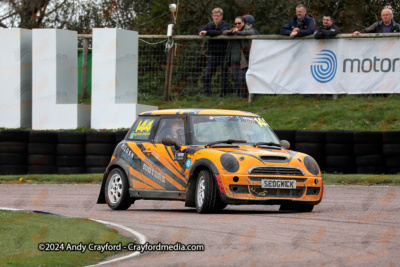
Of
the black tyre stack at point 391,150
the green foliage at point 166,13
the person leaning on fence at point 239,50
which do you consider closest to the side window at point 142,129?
the black tyre stack at point 391,150

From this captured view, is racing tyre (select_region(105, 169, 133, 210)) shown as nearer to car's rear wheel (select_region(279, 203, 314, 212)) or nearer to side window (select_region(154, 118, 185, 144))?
side window (select_region(154, 118, 185, 144))

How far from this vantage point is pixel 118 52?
23328 mm

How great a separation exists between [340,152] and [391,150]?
1057mm

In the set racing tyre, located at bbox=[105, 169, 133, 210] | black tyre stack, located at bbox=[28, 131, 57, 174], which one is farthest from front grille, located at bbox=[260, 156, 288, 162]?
black tyre stack, located at bbox=[28, 131, 57, 174]

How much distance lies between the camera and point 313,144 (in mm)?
17797

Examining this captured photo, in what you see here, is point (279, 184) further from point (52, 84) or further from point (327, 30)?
point (52, 84)

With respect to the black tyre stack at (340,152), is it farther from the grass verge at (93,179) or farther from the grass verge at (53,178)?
the grass verge at (53,178)

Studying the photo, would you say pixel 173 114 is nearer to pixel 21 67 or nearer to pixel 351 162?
pixel 351 162

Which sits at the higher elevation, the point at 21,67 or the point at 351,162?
the point at 21,67

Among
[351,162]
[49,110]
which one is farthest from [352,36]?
[49,110]

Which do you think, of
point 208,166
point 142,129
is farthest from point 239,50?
point 208,166

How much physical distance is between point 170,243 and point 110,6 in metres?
27.2

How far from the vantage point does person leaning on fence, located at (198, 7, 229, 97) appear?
74.1 ft

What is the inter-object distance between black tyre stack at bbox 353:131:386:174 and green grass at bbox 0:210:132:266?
8.36 metres
